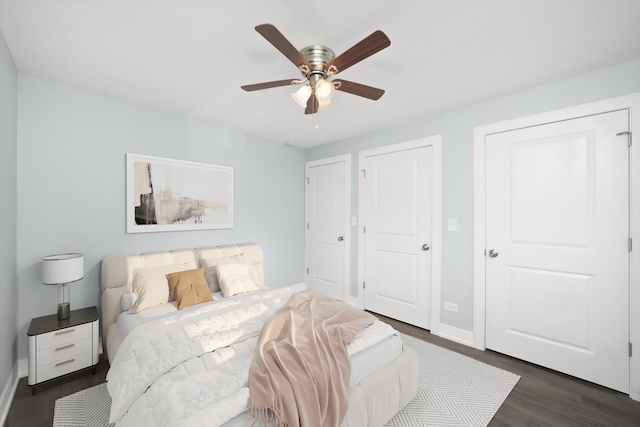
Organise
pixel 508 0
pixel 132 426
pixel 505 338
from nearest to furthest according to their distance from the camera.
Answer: pixel 132 426 < pixel 508 0 < pixel 505 338

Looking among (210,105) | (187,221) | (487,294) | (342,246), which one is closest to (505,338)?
(487,294)

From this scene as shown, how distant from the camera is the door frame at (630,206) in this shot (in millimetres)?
2059

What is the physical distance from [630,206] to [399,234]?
1.99 meters

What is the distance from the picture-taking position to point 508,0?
1489 mm

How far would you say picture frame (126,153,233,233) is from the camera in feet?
9.48

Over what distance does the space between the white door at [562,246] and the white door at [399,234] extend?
0.67m

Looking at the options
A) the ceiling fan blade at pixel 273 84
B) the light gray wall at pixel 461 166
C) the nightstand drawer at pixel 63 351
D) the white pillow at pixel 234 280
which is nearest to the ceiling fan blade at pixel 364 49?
the ceiling fan blade at pixel 273 84

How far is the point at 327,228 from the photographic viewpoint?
4.37 metres

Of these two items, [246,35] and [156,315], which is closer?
[246,35]

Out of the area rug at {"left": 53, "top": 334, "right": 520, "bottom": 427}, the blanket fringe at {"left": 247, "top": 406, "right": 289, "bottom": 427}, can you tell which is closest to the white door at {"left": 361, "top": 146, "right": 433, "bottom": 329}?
the area rug at {"left": 53, "top": 334, "right": 520, "bottom": 427}

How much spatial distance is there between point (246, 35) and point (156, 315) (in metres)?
2.27

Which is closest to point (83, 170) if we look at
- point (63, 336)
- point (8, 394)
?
point (63, 336)

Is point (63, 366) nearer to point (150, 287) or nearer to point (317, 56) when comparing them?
point (150, 287)

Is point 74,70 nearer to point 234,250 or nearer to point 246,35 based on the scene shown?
point 246,35
